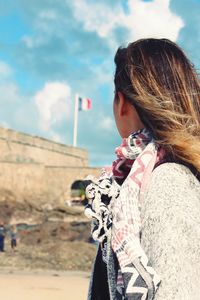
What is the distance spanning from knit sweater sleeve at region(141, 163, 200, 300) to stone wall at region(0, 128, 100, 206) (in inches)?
1585

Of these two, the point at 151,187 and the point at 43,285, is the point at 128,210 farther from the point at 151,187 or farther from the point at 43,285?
the point at 43,285

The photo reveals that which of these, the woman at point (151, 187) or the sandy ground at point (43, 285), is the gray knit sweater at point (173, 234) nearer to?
the woman at point (151, 187)

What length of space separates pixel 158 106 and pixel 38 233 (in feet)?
100

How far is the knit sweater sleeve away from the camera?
1.33m

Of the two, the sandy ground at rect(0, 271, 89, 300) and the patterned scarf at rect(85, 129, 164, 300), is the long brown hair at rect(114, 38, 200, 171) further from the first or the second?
the sandy ground at rect(0, 271, 89, 300)

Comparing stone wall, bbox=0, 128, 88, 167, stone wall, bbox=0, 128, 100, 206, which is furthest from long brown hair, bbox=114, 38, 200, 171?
stone wall, bbox=0, 128, 88, 167

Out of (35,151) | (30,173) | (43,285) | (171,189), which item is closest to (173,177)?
(171,189)

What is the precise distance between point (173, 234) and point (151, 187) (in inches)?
6.0

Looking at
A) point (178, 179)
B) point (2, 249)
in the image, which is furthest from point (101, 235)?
point (2, 249)

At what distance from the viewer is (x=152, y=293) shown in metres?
1.33

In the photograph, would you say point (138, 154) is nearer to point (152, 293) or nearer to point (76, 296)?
point (152, 293)

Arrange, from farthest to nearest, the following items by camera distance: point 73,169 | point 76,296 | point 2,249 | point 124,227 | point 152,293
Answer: point 73,169, point 2,249, point 76,296, point 124,227, point 152,293

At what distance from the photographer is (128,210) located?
1458 mm

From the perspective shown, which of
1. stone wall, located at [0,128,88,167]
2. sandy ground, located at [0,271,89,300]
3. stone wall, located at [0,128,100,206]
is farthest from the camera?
stone wall, located at [0,128,88,167]
